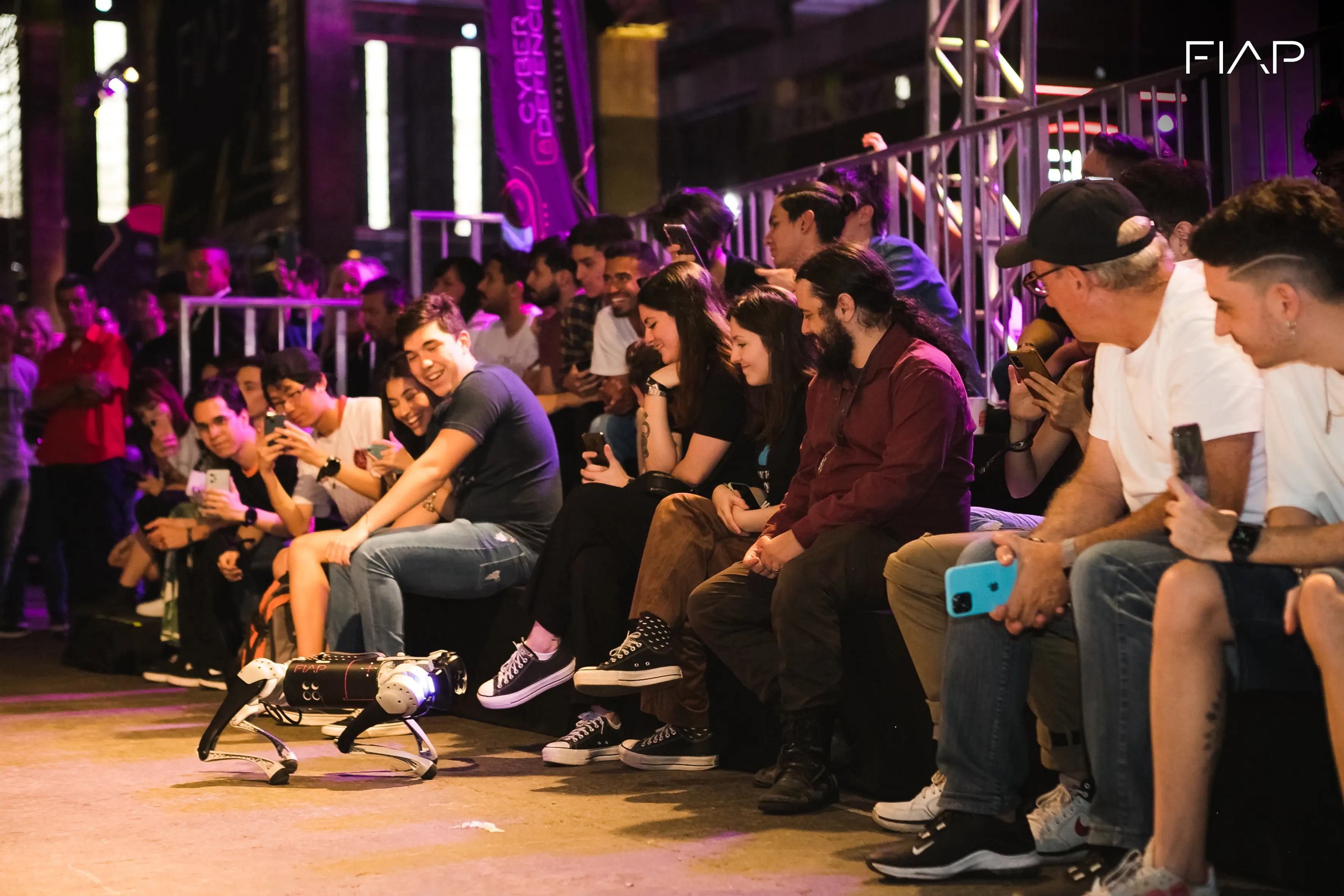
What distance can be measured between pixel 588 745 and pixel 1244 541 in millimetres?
2337

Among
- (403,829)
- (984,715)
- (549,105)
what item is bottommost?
(403,829)

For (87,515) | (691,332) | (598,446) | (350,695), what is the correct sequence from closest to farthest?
(350,695) < (691,332) < (598,446) < (87,515)

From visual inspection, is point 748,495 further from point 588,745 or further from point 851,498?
point 588,745

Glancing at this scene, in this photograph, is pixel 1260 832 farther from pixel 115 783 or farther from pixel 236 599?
pixel 236 599

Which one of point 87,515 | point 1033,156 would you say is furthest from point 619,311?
point 87,515

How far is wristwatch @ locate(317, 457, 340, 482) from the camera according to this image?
18.1 ft

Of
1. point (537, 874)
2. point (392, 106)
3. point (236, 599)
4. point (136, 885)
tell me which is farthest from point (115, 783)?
point (392, 106)

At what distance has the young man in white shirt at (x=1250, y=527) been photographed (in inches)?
98.0

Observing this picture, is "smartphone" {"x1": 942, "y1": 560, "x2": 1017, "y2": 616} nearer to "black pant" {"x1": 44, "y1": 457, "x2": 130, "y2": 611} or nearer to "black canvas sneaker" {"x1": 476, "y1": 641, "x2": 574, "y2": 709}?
"black canvas sneaker" {"x1": 476, "y1": 641, "x2": 574, "y2": 709}

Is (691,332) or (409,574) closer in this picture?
(691,332)

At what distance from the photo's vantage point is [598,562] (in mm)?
4438

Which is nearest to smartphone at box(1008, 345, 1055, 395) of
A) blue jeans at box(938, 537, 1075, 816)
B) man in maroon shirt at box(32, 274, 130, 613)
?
blue jeans at box(938, 537, 1075, 816)

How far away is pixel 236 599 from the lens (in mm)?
6246

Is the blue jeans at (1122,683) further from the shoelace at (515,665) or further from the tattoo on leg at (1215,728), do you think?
the shoelace at (515,665)
